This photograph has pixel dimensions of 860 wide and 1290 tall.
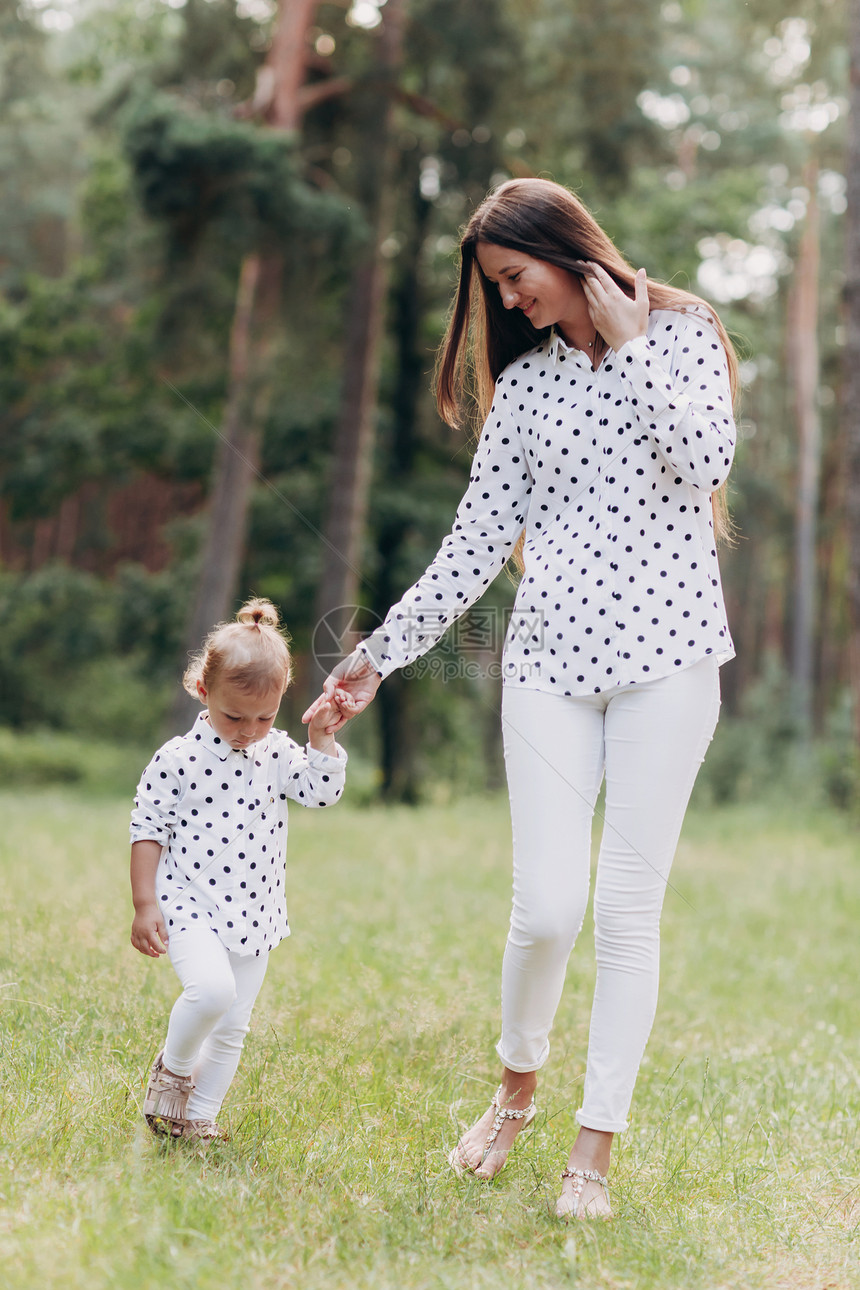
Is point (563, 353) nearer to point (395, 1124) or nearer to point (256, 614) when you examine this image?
point (256, 614)

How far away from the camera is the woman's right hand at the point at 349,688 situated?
8.64 feet

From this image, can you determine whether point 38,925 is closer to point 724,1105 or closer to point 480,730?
point 724,1105

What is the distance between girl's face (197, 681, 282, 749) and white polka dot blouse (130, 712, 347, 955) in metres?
0.04

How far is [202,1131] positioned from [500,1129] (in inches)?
25.3

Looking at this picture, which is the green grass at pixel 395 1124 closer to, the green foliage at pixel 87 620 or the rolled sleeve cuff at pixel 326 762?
the rolled sleeve cuff at pixel 326 762

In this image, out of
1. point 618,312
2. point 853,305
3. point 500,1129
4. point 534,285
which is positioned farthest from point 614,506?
point 853,305

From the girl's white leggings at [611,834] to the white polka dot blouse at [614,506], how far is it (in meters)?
0.07

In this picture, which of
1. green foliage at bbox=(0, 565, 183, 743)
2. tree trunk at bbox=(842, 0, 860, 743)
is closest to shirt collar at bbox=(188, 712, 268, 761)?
tree trunk at bbox=(842, 0, 860, 743)

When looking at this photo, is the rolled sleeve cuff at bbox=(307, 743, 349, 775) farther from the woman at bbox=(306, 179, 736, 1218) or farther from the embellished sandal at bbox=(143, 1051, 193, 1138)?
the embellished sandal at bbox=(143, 1051, 193, 1138)

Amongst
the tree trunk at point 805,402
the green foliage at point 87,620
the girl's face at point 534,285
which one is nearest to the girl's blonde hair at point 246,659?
the girl's face at point 534,285

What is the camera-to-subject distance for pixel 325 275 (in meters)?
12.7

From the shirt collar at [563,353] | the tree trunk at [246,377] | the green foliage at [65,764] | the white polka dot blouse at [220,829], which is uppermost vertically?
the tree trunk at [246,377]

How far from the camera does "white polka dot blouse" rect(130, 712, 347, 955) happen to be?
2.51 metres

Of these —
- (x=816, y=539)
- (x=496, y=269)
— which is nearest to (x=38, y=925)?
(x=496, y=269)
